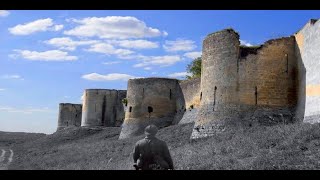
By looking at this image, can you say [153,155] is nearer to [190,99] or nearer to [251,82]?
[251,82]

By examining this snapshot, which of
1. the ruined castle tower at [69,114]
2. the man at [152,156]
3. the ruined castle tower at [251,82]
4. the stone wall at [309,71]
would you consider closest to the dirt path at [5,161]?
the ruined castle tower at [251,82]

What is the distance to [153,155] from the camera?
7.07 metres

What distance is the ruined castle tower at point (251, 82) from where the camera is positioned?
59.9 ft

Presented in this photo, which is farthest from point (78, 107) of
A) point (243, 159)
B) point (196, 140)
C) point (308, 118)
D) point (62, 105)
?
point (243, 159)

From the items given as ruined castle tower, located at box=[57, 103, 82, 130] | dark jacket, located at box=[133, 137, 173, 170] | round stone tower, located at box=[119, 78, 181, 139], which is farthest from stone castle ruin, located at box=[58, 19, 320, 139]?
ruined castle tower, located at box=[57, 103, 82, 130]

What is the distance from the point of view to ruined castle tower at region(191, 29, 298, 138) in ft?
59.9

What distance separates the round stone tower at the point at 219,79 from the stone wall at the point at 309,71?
2519 millimetres

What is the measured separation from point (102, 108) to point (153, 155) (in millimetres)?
35135

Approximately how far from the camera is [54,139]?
36719mm

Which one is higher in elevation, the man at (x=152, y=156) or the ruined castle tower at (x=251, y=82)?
the ruined castle tower at (x=251, y=82)

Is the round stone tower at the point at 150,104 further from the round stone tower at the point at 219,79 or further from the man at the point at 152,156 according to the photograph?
the man at the point at 152,156

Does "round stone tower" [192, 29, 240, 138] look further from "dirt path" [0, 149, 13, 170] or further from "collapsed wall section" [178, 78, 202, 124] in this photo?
"dirt path" [0, 149, 13, 170]

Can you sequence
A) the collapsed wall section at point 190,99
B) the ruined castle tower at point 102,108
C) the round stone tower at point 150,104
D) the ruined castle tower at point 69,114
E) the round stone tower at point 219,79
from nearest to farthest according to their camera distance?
the round stone tower at point 219,79
the collapsed wall section at point 190,99
the round stone tower at point 150,104
the ruined castle tower at point 102,108
the ruined castle tower at point 69,114
